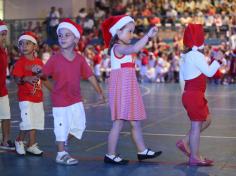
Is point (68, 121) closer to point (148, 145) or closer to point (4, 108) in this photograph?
point (4, 108)

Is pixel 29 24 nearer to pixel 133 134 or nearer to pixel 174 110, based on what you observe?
pixel 174 110

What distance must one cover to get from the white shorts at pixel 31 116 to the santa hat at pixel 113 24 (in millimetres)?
1498

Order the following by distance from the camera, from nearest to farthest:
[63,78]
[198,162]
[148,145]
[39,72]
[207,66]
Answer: [207,66] → [198,162] → [63,78] → [39,72] → [148,145]

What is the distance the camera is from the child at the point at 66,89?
9039mm

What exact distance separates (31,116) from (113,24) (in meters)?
1.86

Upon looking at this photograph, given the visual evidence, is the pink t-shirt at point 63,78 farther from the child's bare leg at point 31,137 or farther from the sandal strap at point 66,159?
the child's bare leg at point 31,137

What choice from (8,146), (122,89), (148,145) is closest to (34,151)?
(8,146)

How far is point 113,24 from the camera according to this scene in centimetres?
918

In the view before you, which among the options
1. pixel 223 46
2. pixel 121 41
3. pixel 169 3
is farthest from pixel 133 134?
pixel 169 3

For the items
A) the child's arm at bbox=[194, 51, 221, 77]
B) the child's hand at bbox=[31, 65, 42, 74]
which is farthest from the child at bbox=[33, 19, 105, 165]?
the child's arm at bbox=[194, 51, 221, 77]

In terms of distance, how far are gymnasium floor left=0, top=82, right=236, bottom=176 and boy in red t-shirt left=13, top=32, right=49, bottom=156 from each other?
0.22 metres

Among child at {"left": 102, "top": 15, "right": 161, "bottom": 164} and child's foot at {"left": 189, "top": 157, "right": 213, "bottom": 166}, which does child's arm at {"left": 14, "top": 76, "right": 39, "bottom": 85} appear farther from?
child's foot at {"left": 189, "top": 157, "right": 213, "bottom": 166}

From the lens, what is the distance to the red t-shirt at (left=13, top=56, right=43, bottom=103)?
9656mm

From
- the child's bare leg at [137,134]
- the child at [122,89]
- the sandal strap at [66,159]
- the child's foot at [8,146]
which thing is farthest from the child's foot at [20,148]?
the child's bare leg at [137,134]
